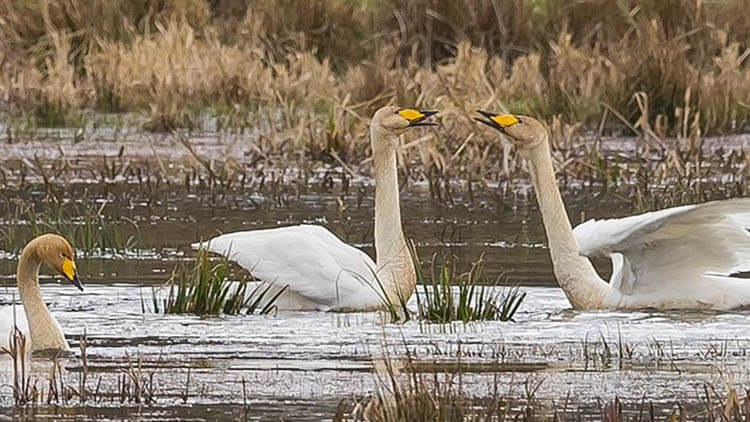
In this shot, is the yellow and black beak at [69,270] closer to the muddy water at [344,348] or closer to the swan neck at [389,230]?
the muddy water at [344,348]

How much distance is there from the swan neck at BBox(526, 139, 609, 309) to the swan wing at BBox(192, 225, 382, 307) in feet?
2.90

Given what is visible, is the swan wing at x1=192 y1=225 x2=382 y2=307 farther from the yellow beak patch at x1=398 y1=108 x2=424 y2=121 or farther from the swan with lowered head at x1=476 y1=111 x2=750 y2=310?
the swan with lowered head at x1=476 y1=111 x2=750 y2=310

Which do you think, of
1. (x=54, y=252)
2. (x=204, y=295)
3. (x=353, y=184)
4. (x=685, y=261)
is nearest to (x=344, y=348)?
(x=204, y=295)

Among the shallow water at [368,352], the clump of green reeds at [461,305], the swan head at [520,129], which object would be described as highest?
the swan head at [520,129]

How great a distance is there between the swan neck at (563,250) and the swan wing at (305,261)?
883 mm

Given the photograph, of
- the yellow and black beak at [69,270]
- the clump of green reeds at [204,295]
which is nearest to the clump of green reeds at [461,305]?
the clump of green reeds at [204,295]

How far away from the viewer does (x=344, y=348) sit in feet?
27.7

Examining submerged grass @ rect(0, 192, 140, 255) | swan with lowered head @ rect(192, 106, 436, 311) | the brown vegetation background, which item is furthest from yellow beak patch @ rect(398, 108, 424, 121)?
the brown vegetation background

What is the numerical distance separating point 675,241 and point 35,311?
3.12 metres

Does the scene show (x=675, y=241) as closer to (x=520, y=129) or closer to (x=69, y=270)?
(x=520, y=129)

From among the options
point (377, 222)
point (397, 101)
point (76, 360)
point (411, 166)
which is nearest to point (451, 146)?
point (411, 166)

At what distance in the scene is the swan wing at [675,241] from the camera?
9.54 metres

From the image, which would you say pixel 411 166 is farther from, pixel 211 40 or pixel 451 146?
pixel 211 40

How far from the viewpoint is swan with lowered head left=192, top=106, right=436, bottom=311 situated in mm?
9797
